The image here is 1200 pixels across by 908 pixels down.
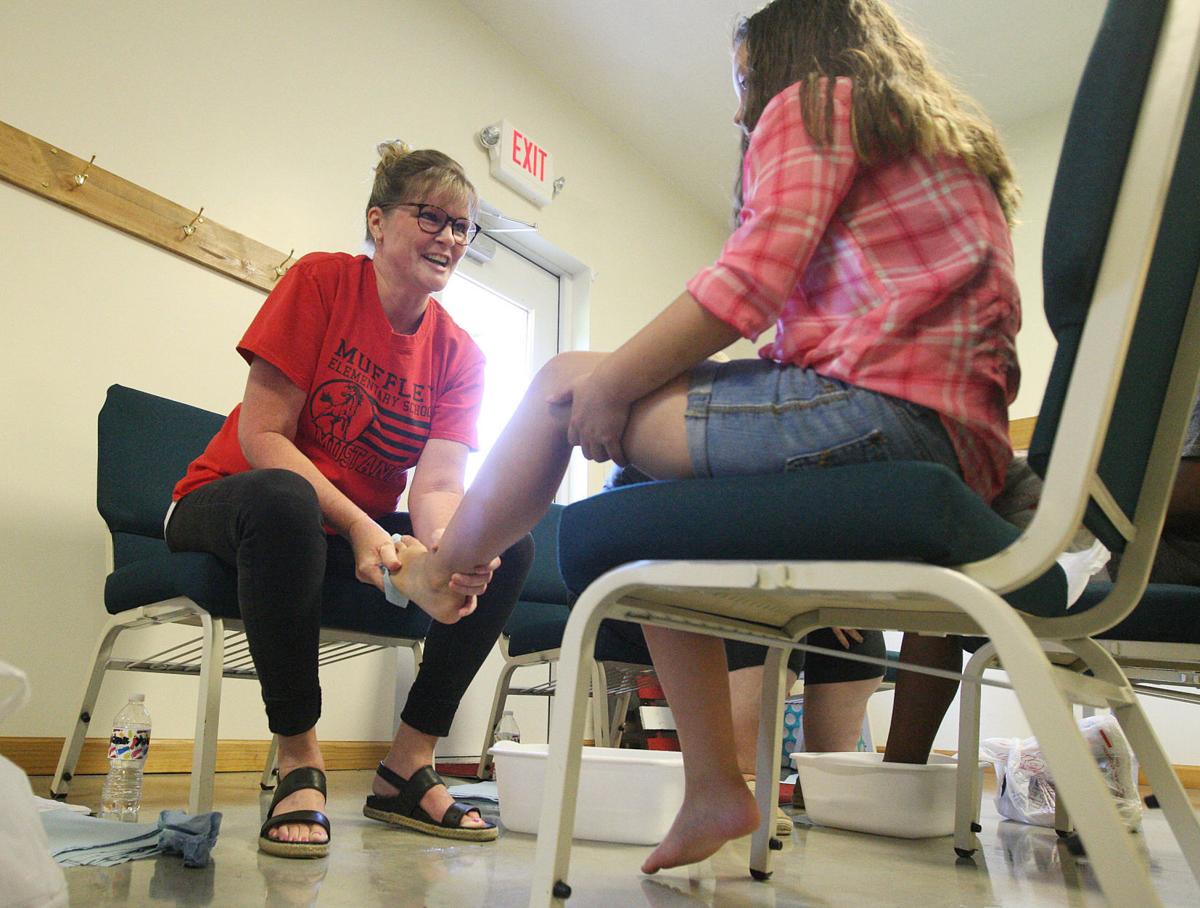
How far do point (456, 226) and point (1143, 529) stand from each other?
125 centimetres

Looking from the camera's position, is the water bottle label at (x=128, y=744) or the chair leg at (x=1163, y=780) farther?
the water bottle label at (x=128, y=744)

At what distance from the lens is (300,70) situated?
→ 272 cm

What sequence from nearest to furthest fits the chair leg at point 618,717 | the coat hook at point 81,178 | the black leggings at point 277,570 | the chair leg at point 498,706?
the black leggings at point 277,570 → the coat hook at point 81,178 → the chair leg at point 618,717 → the chair leg at point 498,706

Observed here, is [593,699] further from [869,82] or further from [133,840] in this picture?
[869,82]

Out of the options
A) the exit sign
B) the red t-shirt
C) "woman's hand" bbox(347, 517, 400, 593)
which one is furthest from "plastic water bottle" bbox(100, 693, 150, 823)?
the exit sign

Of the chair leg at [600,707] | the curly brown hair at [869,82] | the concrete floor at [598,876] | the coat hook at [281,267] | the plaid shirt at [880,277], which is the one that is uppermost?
the coat hook at [281,267]

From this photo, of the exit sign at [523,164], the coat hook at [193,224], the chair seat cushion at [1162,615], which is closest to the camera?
the chair seat cushion at [1162,615]

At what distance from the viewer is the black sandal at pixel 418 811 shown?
1.34m

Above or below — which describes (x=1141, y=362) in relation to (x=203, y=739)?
above

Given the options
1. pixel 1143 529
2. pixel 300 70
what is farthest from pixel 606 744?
pixel 300 70

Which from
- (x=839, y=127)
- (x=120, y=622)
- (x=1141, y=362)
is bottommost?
(x=120, y=622)

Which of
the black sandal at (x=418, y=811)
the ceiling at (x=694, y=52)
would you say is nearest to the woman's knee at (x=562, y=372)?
the black sandal at (x=418, y=811)

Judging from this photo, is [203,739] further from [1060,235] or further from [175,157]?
[175,157]

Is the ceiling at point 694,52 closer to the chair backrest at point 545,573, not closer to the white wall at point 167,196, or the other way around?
the white wall at point 167,196
